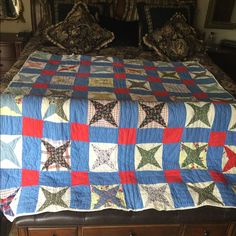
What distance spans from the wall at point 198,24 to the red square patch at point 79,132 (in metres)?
2.11

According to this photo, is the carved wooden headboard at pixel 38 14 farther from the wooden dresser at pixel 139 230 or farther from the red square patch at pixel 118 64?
the wooden dresser at pixel 139 230

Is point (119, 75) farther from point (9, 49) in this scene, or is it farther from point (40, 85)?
point (9, 49)

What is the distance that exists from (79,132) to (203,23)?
2364mm

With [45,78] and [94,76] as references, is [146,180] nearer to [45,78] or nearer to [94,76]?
[94,76]

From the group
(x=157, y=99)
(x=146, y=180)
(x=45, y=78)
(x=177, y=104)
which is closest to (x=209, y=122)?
(x=177, y=104)

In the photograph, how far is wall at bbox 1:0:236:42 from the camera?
307cm

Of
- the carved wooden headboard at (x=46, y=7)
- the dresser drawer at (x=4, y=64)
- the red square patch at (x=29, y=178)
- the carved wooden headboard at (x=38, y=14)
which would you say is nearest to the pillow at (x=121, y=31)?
the carved wooden headboard at (x=46, y=7)

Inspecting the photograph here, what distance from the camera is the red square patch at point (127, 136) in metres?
1.50

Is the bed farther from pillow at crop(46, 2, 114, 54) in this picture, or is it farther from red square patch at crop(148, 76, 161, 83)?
pillow at crop(46, 2, 114, 54)

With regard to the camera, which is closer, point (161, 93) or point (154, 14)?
point (161, 93)

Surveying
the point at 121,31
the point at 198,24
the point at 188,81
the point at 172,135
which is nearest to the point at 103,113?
the point at 172,135

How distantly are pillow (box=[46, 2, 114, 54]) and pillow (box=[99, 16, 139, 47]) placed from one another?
9 cm

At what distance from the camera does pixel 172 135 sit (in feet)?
5.05

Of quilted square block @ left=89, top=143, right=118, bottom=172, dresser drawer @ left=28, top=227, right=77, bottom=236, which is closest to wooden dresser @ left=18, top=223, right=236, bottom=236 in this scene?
dresser drawer @ left=28, top=227, right=77, bottom=236
